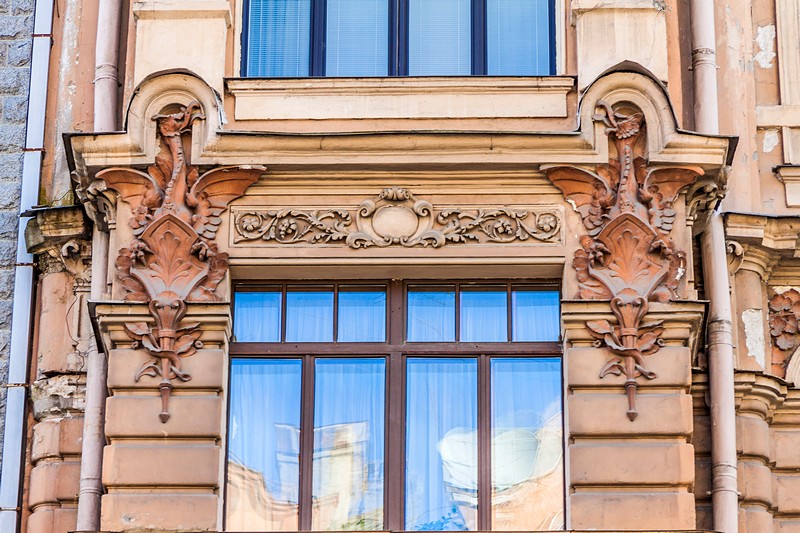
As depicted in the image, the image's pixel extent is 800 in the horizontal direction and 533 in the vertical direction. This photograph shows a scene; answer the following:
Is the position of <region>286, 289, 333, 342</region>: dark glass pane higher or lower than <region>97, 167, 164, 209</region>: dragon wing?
lower

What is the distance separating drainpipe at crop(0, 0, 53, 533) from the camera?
16.5 metres

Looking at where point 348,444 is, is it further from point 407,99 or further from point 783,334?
point 783,334

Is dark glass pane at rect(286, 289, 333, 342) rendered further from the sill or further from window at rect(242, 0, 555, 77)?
window at rect(242, 0, 555, 77)

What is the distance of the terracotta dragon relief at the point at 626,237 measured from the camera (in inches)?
617

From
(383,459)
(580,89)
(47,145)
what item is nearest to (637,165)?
(580,89)

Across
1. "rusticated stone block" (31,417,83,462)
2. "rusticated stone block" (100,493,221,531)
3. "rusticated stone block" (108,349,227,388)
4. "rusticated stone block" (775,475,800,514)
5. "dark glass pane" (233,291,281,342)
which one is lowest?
"rusticated stone block" (100,493,221,531)

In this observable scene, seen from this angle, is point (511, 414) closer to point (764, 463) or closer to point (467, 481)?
point (467, 481)

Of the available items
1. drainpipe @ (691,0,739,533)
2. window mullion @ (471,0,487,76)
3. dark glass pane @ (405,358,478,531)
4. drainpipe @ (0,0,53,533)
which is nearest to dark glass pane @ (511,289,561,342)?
dark glass pane @ (405,358,478,531)

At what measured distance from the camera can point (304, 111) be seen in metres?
16.5

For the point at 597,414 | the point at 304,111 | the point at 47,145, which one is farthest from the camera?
the point at 47,145

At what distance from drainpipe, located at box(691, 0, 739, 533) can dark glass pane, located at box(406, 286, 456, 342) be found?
2.22 m

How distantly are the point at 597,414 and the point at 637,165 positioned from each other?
2135 millimetres

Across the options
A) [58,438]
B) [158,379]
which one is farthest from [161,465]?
[58,438]

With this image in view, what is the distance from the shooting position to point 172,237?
52.9 feet
